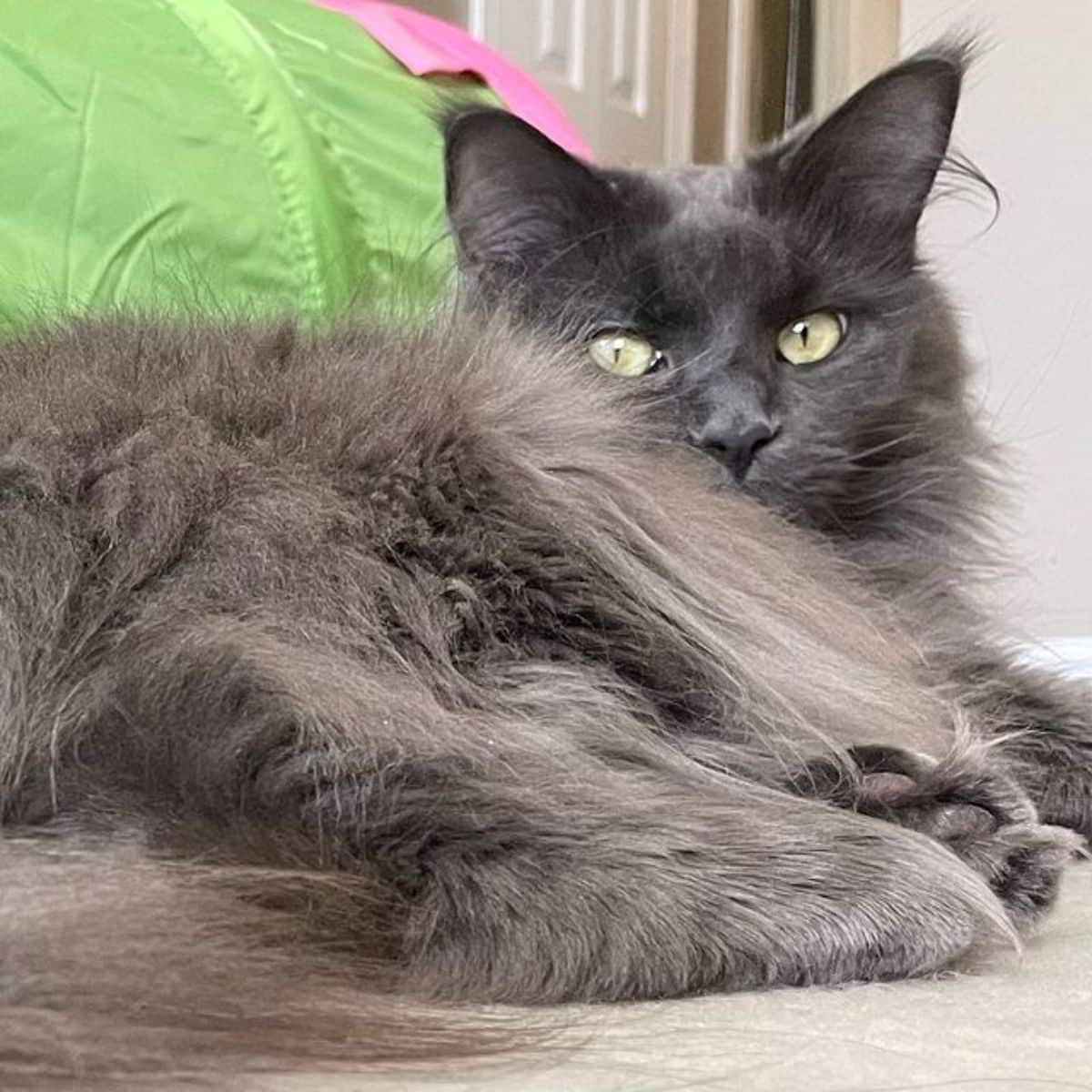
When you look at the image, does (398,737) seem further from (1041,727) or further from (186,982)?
(1041,727)

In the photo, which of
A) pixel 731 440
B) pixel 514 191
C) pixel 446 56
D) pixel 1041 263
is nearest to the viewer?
pixel 731 440

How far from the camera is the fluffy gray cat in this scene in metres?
0.72

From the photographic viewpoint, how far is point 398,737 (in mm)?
894

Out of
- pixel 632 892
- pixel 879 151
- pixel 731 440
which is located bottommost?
pixel 632 892

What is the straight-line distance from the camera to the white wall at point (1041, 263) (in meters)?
3.32

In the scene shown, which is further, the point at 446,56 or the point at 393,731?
the point at 446,56

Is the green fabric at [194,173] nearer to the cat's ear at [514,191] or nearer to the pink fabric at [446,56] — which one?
the cat's ear at [514,191]

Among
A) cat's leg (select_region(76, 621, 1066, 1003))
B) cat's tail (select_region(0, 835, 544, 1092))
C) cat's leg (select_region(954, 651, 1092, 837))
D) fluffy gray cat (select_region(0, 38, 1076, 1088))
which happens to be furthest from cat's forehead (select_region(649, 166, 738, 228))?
cat's tail (select_region(0, 835, 544, 1092))

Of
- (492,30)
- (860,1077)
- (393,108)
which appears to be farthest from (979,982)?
(492,30)

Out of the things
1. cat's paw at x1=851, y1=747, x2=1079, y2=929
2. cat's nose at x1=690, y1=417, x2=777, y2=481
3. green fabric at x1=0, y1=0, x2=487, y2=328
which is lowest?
cat's paw at x1=851, y1=747, x2=1079, y2=929

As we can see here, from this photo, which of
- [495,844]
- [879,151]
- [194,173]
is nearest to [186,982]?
[495,844]

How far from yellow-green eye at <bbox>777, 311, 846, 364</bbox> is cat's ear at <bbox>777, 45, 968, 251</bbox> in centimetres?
10

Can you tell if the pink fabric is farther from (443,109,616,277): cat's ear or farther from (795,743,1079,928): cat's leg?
(795,743,1079,928): cat's leg

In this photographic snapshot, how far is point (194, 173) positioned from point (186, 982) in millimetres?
1078
